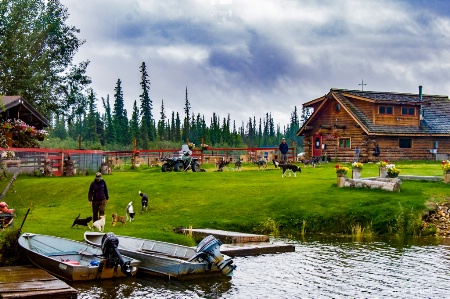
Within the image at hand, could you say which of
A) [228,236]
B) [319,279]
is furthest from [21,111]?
[319,279]

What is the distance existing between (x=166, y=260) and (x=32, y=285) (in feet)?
14.2

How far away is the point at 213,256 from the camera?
19484 mm

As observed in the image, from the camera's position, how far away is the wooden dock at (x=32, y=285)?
629 inches

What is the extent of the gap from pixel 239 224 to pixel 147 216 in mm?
4650

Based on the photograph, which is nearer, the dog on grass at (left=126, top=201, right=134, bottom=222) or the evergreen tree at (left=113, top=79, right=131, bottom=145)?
the dog on grass at (left=126, top=201, right=134, bottom=222)

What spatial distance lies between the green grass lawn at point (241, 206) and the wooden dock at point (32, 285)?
5060 mm

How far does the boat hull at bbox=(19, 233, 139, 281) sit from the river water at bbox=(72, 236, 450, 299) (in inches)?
13.5

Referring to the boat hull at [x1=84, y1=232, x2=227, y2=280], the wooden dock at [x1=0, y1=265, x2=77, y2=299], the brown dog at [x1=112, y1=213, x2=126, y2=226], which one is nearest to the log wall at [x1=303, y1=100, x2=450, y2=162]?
the brown dog at [x1=112, y1=213, x2=126, y2=226]

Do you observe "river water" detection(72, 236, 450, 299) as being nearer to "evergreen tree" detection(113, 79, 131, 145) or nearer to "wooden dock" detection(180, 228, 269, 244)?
"wooden dock" detection(180, 228, 269, 244)

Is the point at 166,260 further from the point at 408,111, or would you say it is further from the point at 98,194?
the point at 408,111

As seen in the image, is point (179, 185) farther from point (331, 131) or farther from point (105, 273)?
point (331, 131)

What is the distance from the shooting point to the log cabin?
57.6m

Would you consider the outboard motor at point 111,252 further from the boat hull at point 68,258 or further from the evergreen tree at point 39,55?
the evergreen tree at point 39,55

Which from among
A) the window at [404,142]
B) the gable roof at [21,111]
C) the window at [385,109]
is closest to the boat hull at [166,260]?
the gable roof at [21,111]
